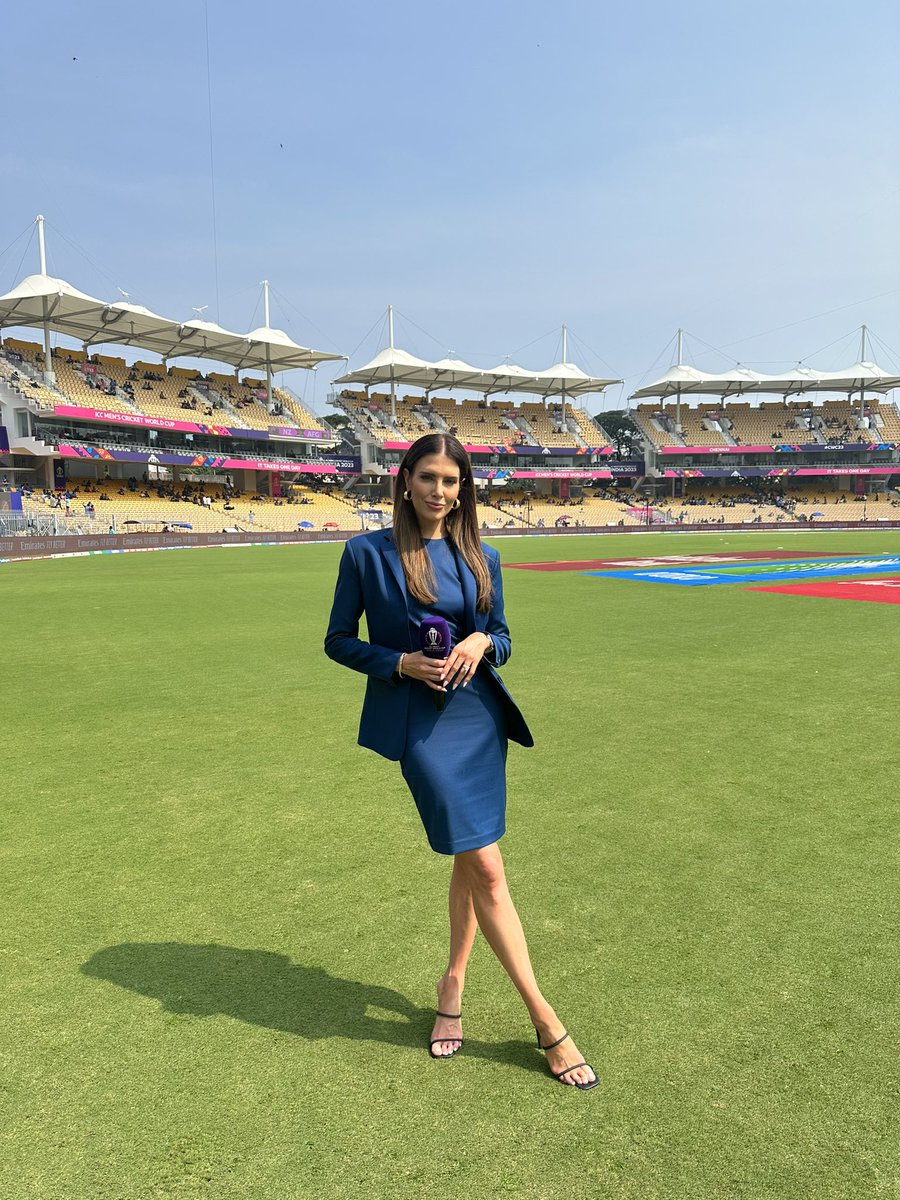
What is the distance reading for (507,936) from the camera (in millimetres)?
2580

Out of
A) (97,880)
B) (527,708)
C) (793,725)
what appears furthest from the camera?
(527,708)

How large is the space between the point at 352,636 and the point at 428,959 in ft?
4.82

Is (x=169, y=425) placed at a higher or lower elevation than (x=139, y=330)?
lower

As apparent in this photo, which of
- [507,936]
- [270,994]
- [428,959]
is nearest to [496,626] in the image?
[507,936]

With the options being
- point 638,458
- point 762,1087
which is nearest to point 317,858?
point 762,1087

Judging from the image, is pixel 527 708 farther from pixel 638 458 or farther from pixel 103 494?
pixel 638 458

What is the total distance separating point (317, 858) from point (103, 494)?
165 feet

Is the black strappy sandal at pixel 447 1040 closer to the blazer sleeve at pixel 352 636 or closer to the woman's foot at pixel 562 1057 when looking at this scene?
the woman's foot at pixel 562 1057

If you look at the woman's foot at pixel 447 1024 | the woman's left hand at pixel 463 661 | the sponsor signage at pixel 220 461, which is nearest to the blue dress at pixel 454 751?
the woman's left hand at pixel 463 661

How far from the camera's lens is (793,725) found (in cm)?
633

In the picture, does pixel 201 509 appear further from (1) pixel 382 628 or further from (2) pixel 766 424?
(2) pixel 766 424

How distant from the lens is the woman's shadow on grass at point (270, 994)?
2738 millimetres

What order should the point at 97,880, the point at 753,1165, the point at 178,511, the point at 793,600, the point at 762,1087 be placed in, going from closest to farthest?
the point at 753,1165 < the point at 762,1087 < the point at 97,880 < the point at 793,600 < the point at 178,511

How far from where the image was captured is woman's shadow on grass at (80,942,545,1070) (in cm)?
274
